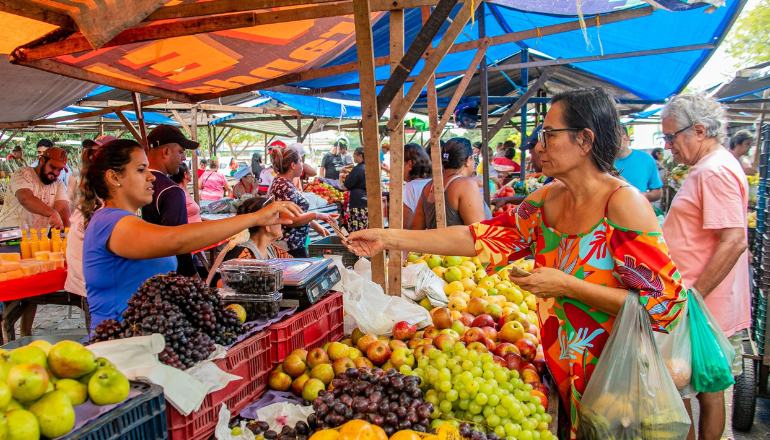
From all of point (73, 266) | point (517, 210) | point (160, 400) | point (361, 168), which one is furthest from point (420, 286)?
point (361, 168)

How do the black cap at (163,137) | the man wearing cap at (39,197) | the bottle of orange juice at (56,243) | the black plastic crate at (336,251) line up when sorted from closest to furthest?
1. the black cap at (163,137)
2. the bottle of orange juice at (56,243)
3. the black plastic crate at (336,251)
4. the man wearing cap at (39,197)

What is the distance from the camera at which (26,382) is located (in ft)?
4.05

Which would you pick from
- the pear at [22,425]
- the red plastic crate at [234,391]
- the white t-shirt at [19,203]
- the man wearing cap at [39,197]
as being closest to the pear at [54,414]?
the pear at [22,425]

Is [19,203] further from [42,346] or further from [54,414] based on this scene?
[54,414]

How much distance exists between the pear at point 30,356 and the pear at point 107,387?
0.49 feet

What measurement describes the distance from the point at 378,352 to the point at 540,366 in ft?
2.94

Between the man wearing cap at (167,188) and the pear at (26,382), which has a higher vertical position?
the man wearing cap at (167,188)

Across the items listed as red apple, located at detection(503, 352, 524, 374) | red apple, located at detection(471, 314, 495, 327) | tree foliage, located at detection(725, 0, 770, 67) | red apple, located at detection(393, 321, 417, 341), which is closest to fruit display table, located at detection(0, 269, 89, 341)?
Result: red apple, located at detection(393, 321, 417, 341)

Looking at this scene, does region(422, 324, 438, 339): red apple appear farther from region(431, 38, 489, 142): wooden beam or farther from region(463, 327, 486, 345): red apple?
region(431, 38, 489, 142): wooden beam

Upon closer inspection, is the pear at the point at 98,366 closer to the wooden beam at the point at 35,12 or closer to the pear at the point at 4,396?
the pear at the point at 4,396

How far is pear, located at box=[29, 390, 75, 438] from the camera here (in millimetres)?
1209

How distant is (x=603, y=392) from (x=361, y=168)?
20.1 feet

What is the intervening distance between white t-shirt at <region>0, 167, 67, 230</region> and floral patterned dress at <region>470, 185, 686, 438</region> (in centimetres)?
651

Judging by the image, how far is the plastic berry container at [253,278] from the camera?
2.38m
